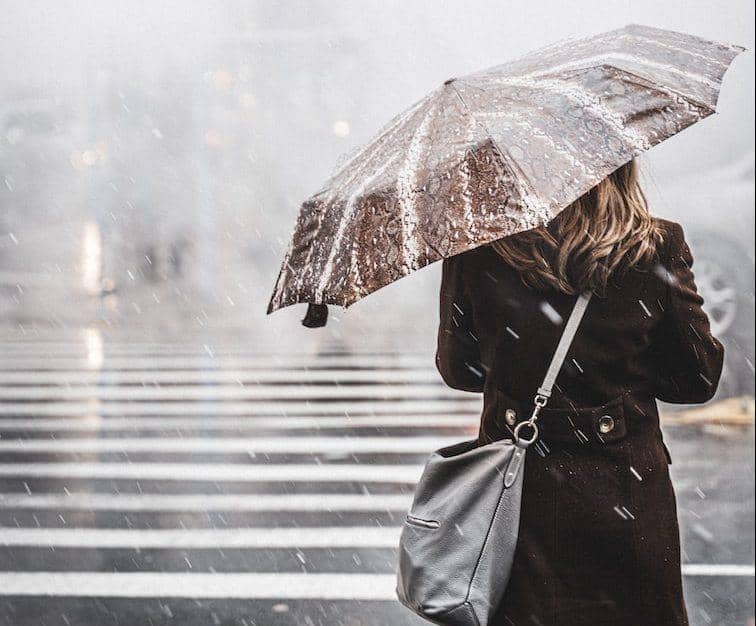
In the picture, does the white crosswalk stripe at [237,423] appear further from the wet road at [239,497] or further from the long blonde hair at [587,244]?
the long blonde hair at [587,244]

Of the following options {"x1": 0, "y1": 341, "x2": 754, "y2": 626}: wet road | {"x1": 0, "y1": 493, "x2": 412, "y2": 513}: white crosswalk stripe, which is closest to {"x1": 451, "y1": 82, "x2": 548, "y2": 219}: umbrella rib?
{"x1": 0, "y1": 341, "x2": 754, "y2": 626}: wet road

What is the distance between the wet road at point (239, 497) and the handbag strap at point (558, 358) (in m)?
2.65

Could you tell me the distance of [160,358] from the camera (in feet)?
41.6

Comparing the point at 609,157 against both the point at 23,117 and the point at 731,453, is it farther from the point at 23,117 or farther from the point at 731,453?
the point at 23,117

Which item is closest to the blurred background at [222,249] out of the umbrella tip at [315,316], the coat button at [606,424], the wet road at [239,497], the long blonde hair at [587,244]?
the wet road at [239,497]

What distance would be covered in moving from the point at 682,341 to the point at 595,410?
254mm

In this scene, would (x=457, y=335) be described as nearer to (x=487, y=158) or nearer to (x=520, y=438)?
(x=520, y=438)

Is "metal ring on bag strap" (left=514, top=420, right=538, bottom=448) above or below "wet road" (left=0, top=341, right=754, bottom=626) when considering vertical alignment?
above

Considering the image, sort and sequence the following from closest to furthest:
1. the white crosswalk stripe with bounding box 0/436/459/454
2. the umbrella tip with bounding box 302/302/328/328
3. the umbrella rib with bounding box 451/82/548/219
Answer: the umbrella rib with bounding box 451/82/548/219, the umbrella tip with bounding box 302/302/328/328, the white crosswalk stripe with bounding box 0/436/459/454

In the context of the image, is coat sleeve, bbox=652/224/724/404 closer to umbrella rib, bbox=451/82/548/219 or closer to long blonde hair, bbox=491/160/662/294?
long blonde hair, bbox=491/160/662/294

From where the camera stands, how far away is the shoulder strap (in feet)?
6.86

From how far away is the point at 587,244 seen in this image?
6.76ft

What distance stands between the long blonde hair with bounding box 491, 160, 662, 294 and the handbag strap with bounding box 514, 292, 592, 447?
34mm

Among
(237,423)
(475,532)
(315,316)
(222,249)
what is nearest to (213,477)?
(237,423)
